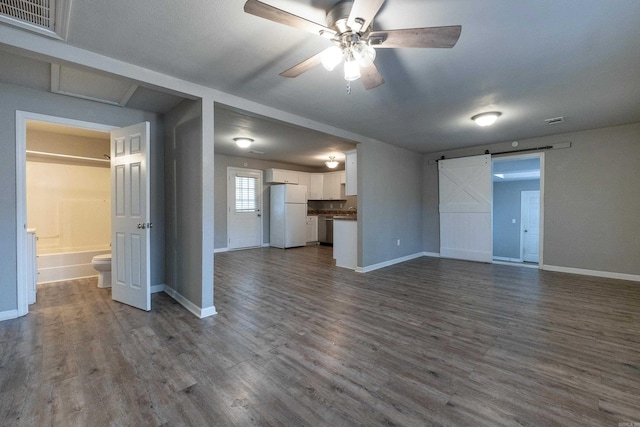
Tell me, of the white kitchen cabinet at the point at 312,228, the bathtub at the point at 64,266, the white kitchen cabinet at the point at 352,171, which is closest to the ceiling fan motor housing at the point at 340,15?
the white kitchen cabinet at the point at 352,171

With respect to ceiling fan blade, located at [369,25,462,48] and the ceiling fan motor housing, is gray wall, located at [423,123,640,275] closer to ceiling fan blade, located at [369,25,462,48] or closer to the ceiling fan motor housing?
ceiling fan blade, located at [369,25,462,48]

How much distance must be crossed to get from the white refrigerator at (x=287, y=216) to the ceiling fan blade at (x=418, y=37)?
20.0 feet

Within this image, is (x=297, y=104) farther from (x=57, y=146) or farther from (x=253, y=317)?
(x=57, y=146)

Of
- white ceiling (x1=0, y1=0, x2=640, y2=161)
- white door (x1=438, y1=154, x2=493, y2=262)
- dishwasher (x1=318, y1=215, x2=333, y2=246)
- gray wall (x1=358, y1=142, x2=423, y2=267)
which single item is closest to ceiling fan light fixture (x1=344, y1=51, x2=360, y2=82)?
white ceiling (x1=0, y1=0, x2=640, y2=161)

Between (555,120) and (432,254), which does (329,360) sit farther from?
(432,254)

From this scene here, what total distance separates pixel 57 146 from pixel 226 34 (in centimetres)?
383

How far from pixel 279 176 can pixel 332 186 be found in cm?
179

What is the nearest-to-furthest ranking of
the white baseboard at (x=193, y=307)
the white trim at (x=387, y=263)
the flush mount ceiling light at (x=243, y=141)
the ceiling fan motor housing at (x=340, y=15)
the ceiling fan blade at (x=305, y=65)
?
1. the ceiling fan motor housing at (x=340, y=15)
2. the ceiling fan blade at (x=305, y=65)
3. the white baseboard at (x=193, y=307)
4. the white trim at (x=387, y=263)
5. the flush mount ceiling light at (x=243, y=141)

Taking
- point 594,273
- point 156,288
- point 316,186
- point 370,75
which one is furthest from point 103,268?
point 594,273

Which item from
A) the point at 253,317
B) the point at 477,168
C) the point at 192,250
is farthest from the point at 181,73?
the point at 477,168

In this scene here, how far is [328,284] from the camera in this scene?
4.12m

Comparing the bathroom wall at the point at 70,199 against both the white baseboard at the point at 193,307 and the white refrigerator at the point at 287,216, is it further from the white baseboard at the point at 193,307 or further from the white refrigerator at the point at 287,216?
the white refrigerator at the point at 287,216

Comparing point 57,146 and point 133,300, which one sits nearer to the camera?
point 133,300

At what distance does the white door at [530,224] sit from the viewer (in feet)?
26.6
